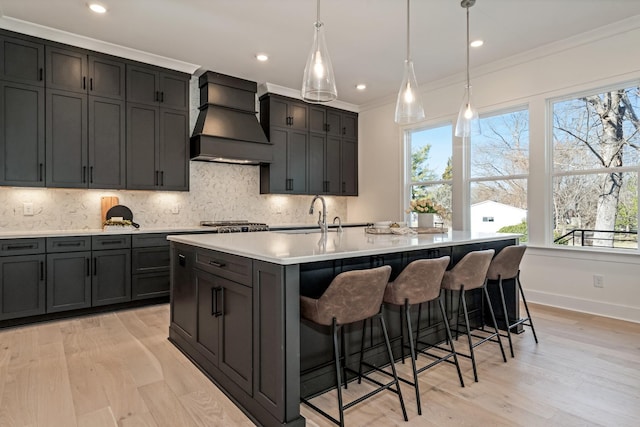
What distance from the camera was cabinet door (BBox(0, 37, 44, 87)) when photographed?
11.7 feet

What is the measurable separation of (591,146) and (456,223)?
1797 millimetres

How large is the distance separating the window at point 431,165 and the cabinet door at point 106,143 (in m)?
4.11

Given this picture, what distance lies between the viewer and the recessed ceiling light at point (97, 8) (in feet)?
10.8

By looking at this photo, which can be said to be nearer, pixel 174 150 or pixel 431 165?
pixel 174 150

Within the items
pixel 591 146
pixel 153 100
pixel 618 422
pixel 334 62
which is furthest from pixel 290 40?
pixel 618 422

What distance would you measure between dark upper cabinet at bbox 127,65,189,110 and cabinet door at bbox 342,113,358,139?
9.06ft

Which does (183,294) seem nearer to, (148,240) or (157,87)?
(148,240)

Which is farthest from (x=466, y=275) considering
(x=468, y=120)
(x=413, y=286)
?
(x=468, y=120)

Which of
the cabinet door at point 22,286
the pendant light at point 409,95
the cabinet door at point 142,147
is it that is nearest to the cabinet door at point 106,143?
the cabinet door at point 142,147

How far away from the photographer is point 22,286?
350 cm

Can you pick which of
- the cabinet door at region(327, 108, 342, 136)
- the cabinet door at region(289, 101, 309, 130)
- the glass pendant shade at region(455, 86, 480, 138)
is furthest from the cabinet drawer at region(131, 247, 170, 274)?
the glass pendant shade at region(455, 86, 480, 138)

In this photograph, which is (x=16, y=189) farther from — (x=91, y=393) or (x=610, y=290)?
(x=610, y=290)

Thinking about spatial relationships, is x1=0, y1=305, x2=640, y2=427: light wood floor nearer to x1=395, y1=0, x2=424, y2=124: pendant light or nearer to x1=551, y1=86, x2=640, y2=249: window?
x1=551, y1=86, x2=640, y2=249: window

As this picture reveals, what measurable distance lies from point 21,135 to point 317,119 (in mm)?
3921
